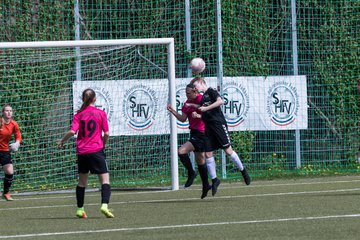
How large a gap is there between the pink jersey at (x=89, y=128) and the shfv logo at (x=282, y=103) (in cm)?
852

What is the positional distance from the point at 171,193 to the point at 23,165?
11.6ft

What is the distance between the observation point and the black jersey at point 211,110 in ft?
45.1

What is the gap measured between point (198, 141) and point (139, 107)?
3426 mm

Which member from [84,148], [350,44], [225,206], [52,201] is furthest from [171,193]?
[350,44]

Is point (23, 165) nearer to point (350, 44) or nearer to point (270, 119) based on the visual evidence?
point (270, 119)

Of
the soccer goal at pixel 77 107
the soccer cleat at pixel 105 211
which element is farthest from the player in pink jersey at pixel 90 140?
the soccer goal at pixel 77 107

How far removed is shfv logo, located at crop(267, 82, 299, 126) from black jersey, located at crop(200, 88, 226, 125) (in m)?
5.77

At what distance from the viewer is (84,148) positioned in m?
11.5

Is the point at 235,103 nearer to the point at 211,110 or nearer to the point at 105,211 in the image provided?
the point at 211,110

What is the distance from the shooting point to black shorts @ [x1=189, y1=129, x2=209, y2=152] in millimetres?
14497

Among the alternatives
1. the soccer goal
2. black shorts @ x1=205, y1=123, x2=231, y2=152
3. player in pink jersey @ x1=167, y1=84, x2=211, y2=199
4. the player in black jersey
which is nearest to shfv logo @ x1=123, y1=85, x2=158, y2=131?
the soccer goal

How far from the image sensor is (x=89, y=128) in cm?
1151

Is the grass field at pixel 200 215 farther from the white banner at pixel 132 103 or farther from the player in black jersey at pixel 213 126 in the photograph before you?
the white banner at pixel 132 103

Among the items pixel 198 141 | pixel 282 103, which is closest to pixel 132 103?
pixel 282 103
